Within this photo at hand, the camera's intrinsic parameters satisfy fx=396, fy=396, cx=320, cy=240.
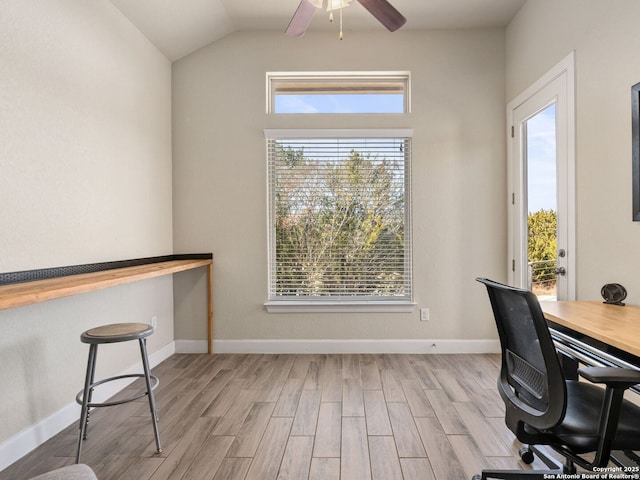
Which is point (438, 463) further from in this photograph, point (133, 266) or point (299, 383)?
point (133, 266)

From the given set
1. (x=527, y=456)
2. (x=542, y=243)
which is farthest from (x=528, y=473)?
(x=542, y=243)

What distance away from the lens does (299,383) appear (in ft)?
10.0

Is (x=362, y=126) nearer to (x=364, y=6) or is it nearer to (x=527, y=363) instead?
(x=364, y=6)

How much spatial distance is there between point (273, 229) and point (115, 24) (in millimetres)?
2058

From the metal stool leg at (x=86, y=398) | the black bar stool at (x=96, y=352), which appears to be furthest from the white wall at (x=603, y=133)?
the metal stool leg at (x=86, y=398)

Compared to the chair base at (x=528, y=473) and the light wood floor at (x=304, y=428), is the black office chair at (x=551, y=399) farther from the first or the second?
the light wood floor at (x=304, y=428)

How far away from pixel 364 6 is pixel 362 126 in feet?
4.95

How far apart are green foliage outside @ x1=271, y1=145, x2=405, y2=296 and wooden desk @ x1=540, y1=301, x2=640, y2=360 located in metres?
1.80

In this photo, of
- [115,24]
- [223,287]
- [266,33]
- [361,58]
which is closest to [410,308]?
[223,287]

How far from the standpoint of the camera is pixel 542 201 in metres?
3.07

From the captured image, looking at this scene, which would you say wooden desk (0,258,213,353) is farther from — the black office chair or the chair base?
the chair base

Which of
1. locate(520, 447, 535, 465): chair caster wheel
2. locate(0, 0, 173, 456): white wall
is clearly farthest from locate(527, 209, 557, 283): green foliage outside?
locate(0, 0, 173, 456): white wall

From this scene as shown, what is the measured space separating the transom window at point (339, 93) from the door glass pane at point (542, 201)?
47.7 inches

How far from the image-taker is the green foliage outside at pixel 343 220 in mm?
3828
